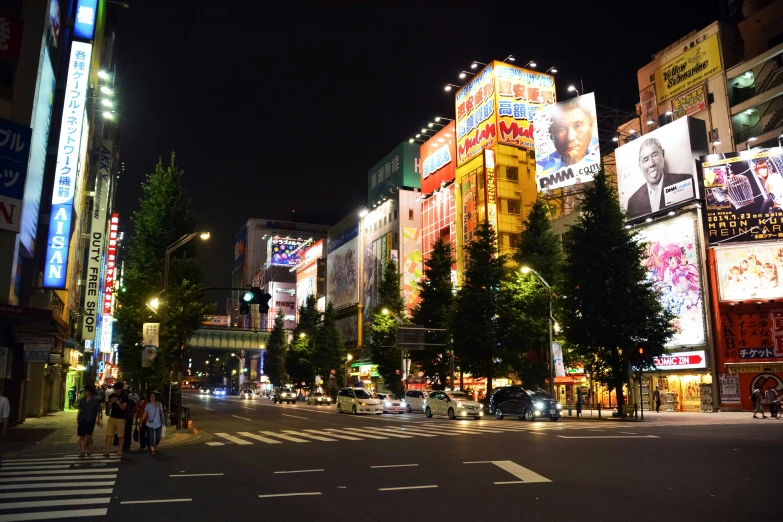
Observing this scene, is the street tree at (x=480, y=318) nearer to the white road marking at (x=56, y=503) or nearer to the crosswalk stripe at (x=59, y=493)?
the crosswalk stripe at (x=59, y=493)

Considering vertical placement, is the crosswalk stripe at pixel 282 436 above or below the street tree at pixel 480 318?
below

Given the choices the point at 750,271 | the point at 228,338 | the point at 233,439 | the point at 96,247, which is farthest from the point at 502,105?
the point at 228,338

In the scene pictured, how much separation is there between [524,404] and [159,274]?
20665 mm

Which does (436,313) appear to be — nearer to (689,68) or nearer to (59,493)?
(689,68)

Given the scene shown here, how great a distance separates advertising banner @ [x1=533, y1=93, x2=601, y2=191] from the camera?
52.7 m

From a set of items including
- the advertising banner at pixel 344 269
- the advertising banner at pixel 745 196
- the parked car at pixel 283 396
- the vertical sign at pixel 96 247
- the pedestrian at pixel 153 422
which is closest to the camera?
the pedestrian at pixel 153 422

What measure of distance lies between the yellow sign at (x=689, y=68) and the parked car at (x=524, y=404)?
38462mm

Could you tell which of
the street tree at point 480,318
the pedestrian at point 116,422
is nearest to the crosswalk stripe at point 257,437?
the pedestrian at point 116,422

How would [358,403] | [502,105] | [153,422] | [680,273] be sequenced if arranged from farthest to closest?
[502,105]
[358,403]
[680,273]
[153,422]

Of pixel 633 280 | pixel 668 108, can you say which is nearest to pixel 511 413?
pixel 633 280

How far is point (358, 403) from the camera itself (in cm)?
4169

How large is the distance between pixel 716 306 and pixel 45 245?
38975 millimetres

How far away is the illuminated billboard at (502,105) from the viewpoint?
208 ft

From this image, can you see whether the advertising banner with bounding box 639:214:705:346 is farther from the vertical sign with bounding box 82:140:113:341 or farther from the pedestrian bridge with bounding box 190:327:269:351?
the pedestrian bridge with bounding box 190:327:269:351
